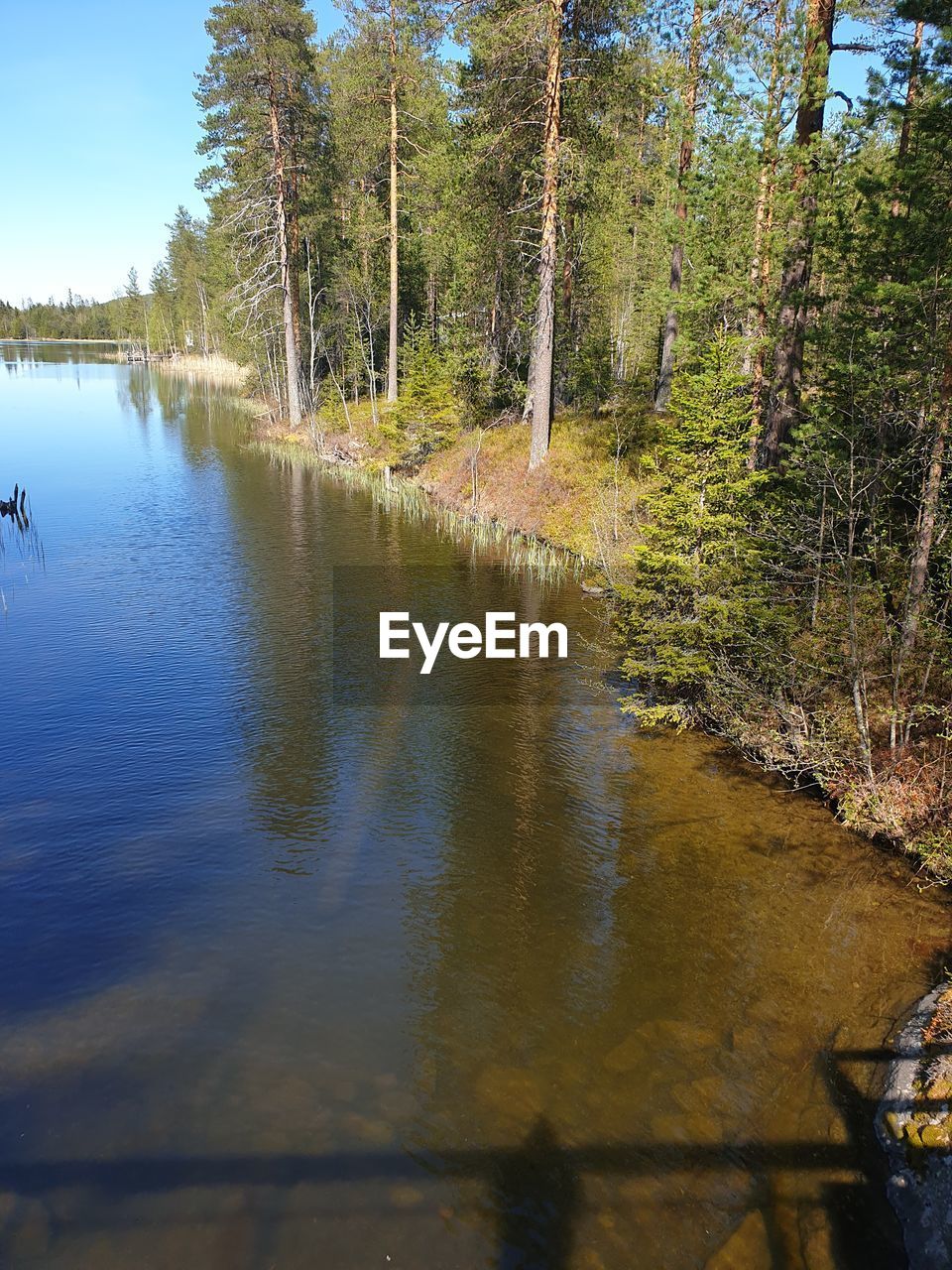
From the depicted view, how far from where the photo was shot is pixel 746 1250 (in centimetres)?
502

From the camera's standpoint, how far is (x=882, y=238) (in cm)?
968

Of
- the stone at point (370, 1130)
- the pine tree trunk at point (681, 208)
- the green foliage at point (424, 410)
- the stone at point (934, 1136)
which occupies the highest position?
the pine tree trunk at point (681, 208)

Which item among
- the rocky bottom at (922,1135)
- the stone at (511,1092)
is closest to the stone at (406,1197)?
the stone at (511,1092)

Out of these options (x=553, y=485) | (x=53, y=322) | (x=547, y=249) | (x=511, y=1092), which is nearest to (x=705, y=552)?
(x=511, y=1092)

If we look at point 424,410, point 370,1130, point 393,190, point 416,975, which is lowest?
point 370,1130

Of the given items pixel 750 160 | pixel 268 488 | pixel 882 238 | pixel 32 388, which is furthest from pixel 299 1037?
pixel 32 388

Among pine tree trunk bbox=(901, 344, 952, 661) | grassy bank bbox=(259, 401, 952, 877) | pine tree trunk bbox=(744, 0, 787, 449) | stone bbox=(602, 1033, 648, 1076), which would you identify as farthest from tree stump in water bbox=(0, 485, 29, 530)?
pine tree trunk bbox=(901, 344, 952, 661)

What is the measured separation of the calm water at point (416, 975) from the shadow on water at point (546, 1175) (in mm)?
21

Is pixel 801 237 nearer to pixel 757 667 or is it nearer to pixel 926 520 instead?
pixel 926 520

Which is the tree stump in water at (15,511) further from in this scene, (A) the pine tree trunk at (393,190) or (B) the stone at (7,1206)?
(B) the stone at (7,1206)

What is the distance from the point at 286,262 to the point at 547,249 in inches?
763

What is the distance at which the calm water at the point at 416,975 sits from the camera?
5.21 m

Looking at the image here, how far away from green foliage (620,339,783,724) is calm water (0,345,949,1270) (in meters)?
1.62

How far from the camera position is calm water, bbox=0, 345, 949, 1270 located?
205 inches
